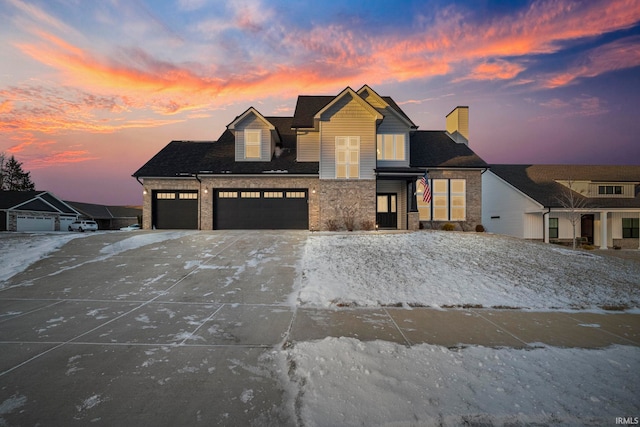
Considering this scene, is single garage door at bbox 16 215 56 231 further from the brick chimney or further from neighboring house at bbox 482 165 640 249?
neighboring house at bbox 482 165 640 249

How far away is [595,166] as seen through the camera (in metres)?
25.4

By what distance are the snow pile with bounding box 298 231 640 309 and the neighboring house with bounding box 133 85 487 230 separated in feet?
17.9

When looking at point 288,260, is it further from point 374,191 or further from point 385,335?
point 374,191

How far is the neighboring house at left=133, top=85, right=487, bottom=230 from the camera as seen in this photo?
1755 cm

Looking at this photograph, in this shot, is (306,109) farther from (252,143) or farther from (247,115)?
(252,143)

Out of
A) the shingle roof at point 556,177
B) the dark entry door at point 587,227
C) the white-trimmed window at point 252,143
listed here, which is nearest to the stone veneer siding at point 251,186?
the white-trimmed window at point 252,143

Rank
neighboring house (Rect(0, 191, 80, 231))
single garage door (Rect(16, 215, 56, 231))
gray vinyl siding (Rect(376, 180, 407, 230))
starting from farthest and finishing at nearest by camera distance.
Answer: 1. single garage door (Rect(16, 215, 56, 231))
2. neighboring house (Rect(0, 191, 80, 231))
3. gray vinyl siding (Rect(376, 180, 407, 230))

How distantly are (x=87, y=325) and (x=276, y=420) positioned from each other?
16.0ft

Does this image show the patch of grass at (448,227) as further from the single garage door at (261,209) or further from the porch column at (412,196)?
the single garage door at (261,209)

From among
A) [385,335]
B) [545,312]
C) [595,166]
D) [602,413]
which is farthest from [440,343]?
[595,166]

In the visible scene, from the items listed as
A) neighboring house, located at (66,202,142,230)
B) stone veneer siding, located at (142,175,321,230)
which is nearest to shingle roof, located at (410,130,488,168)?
stone veneer siding, located at (142,175,321,230)

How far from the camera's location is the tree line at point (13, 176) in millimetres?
49406

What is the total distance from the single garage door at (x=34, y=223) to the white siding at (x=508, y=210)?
4173 cm

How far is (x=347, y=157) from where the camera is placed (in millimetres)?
17734
